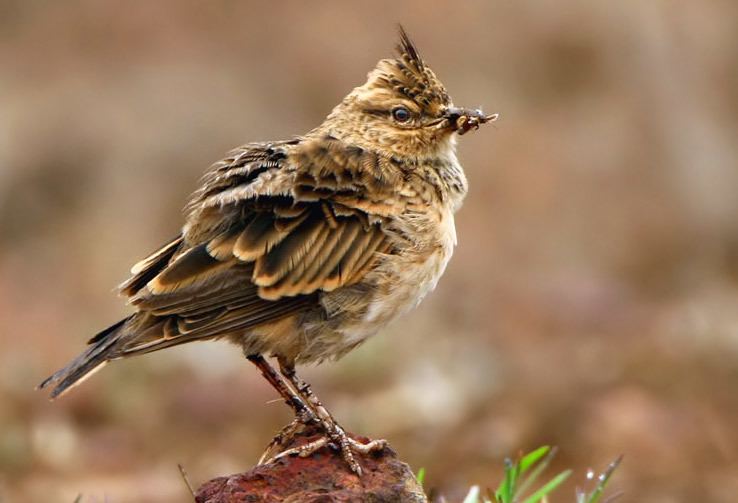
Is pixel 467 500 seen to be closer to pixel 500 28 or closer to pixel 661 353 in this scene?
pixel 661 353

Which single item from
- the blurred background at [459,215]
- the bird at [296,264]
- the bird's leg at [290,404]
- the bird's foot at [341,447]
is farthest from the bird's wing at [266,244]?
the blurred background at [459,215]

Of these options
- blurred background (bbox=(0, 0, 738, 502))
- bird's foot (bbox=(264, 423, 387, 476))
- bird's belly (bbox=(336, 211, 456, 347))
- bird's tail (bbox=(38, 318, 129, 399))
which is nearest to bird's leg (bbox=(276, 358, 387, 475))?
bird's foot (bbox=(264, 423, 387, 476))

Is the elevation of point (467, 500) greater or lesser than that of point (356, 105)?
lesser

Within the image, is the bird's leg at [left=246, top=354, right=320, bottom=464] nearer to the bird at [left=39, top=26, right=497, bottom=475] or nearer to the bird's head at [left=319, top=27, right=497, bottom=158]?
the bird at [left=39, top=26, right=497, bottom=475]

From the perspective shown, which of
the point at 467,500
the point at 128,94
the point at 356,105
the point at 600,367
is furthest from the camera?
the point at 128,94

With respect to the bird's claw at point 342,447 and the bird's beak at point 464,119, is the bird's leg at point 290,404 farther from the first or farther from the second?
the bird's beak at point 464,119

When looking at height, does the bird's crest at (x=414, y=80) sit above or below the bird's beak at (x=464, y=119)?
above

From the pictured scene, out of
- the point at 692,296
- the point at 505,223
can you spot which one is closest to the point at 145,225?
the point at 505,223

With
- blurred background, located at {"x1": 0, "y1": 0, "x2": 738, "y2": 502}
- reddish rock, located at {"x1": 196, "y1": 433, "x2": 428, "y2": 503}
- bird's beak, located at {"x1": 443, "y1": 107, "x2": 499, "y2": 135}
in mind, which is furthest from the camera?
blurred background, located at {"x1": 0, "y1": 0, "x2": 738, "y2": 502}
